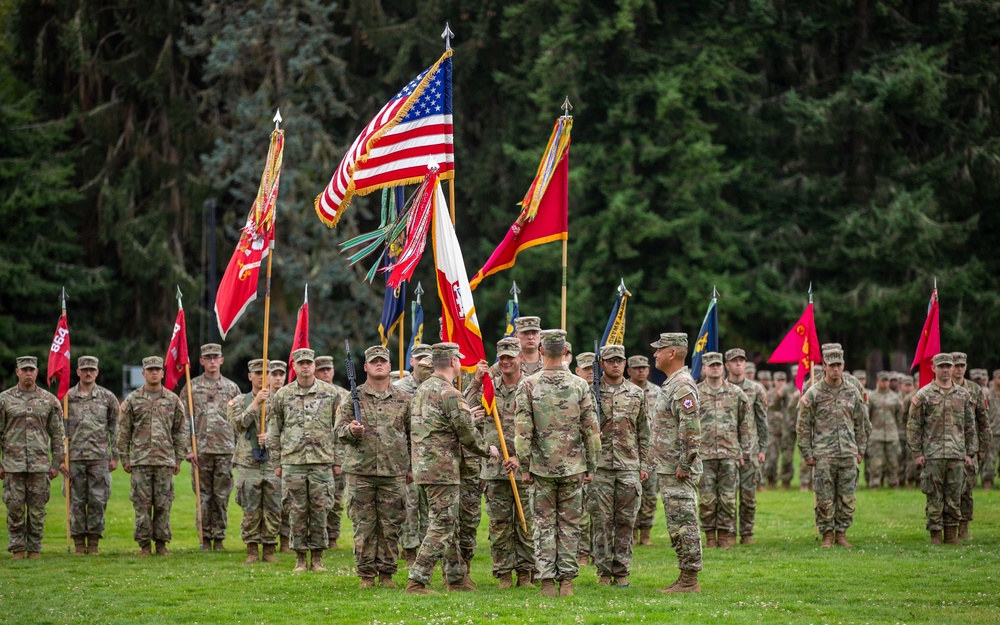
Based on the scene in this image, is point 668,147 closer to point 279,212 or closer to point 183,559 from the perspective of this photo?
point 279,212

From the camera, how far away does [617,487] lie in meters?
13.8

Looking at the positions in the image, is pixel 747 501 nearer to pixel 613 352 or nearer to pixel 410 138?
pixel 613 352

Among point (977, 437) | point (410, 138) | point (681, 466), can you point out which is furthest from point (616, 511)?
point (977, 437)

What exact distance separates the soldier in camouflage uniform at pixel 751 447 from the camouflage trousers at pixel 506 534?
205 inches

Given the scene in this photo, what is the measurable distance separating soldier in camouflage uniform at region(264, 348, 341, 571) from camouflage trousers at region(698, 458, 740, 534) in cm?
513

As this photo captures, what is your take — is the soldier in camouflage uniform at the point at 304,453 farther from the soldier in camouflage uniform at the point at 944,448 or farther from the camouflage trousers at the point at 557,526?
the soldier in camouflage uniform at the point at 944,448

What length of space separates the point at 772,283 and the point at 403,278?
104ft

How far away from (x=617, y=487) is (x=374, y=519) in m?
2.57

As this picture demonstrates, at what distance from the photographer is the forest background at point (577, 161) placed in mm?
43844

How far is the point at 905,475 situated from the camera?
26.5 meters

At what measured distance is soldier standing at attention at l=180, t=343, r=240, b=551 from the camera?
1816 cm

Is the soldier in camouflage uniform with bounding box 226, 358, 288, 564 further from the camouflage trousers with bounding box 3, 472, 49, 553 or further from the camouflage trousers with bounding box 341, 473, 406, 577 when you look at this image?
the camouflage trousers with bounding box 341, 473, 406, 577

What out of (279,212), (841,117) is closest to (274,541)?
(279,212)

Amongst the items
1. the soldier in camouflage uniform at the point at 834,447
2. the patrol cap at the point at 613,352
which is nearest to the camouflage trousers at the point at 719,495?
the soldier in camouflage uniform at the point at 834,447
